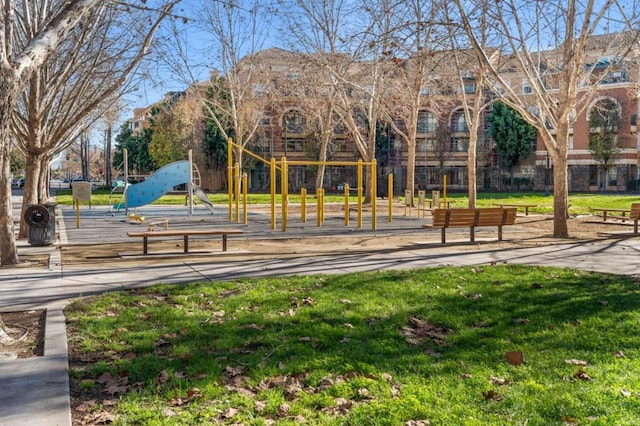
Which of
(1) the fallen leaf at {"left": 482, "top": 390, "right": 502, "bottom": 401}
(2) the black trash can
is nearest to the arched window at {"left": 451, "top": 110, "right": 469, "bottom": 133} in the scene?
(2) the black trash can

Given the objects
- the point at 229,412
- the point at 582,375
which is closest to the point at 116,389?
the point at 229,412

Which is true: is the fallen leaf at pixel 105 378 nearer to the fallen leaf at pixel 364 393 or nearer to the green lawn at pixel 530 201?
the fallen leaf at pixel 364 393

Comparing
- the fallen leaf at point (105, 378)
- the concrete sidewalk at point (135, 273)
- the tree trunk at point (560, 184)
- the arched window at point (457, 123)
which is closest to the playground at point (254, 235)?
the tree trunk at point (560, 184)

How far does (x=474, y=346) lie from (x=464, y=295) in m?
2.33

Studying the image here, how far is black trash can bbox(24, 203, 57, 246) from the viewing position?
15406mm

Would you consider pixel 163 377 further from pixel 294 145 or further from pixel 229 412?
pixel 294 145

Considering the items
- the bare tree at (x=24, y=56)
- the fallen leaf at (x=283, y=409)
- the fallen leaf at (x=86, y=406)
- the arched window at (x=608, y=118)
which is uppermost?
the arched window at (x=608, y=118)

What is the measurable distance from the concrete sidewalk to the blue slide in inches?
490

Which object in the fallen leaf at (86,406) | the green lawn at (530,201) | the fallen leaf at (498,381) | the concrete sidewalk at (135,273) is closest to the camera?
the fallen leaf at (86,406)

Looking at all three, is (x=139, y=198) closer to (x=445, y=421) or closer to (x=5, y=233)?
(x=5, y=233)

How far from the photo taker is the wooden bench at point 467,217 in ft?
50.8

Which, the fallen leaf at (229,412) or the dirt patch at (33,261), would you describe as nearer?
the fallen leaf at (229,412)

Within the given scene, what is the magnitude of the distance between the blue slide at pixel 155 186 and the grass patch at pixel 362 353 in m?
19.2

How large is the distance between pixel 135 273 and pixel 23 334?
397 centimetres
